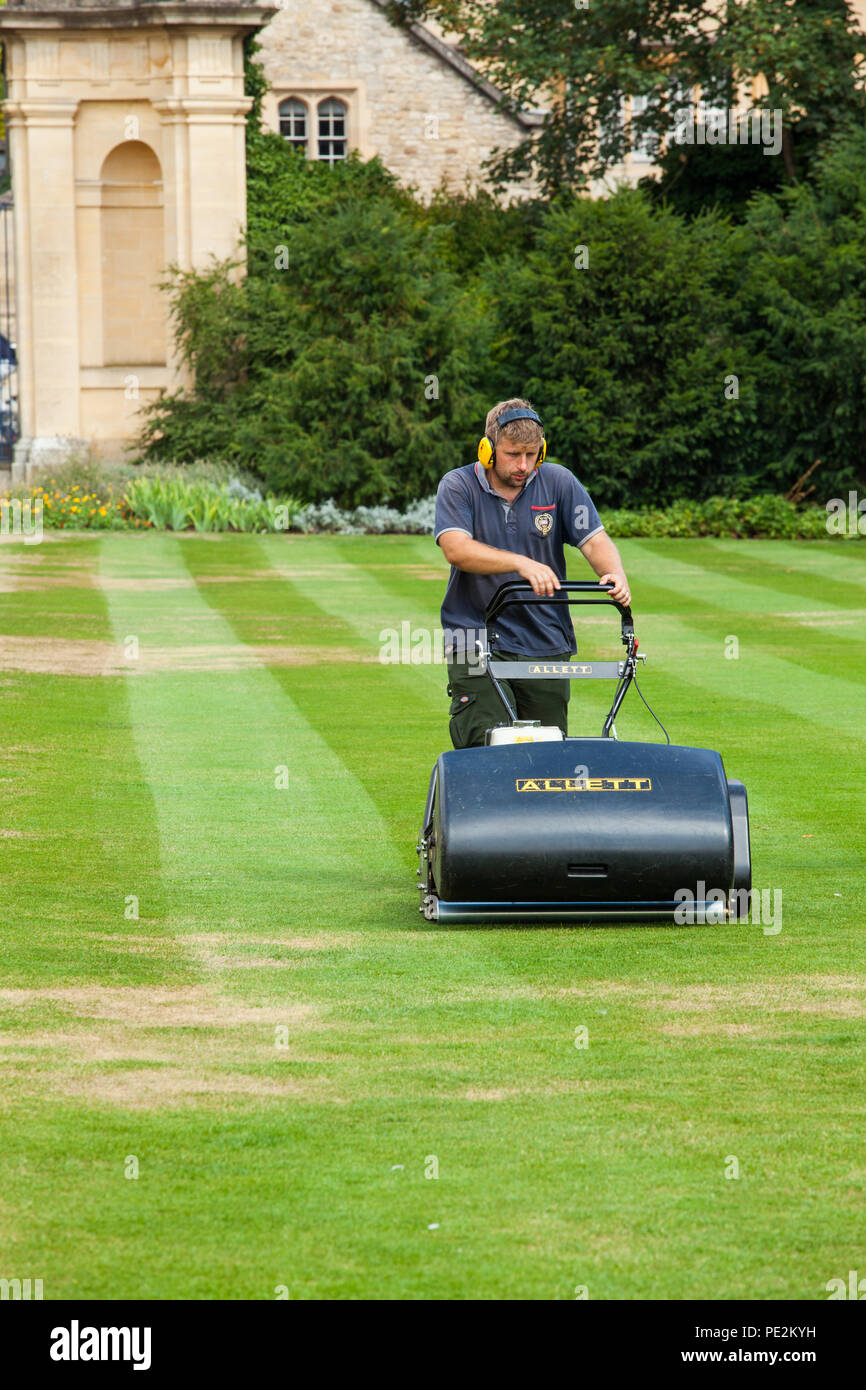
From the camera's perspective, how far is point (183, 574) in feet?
68.4

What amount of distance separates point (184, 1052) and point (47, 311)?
26.0 meters

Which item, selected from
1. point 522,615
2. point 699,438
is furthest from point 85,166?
point 522,615

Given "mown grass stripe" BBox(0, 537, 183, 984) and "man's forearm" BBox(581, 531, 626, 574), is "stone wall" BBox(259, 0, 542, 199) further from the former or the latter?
"man's forearm" BBox(581, 531, 626, 574)

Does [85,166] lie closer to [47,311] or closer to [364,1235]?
[47,311]

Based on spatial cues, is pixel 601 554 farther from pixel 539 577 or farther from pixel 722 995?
pixel 722 995

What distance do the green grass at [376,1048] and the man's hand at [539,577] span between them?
1230 mm

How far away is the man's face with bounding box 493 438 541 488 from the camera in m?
7.50

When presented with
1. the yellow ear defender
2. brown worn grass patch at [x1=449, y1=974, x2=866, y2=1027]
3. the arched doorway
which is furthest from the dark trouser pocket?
the arched doorway

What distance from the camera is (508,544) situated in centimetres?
765

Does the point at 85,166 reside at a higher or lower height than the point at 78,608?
higher

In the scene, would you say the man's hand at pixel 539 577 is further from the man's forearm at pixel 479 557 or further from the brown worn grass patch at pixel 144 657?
the brown worn grass patch at pixel 144 657

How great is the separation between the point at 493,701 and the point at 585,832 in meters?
1.16

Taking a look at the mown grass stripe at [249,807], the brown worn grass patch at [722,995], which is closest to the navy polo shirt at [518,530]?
the mown grass stripe at [249,807]

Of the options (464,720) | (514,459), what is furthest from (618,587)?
(464,720)
